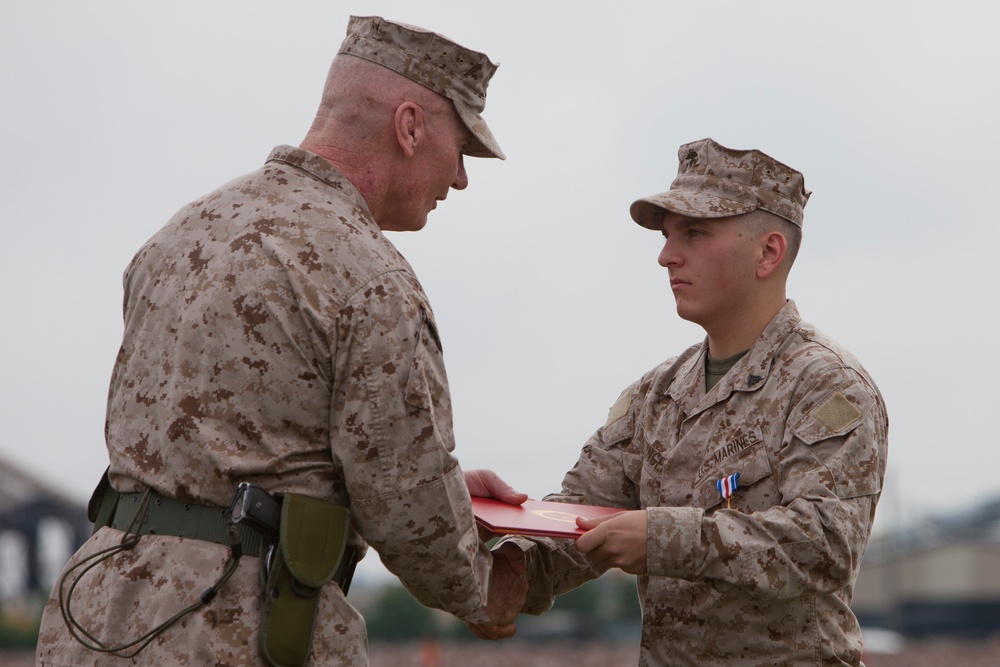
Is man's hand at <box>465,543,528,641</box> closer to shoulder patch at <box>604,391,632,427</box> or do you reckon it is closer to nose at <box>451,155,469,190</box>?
shoulder patch at <box>604,391,632,427</box>

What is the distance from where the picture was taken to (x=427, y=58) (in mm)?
4285

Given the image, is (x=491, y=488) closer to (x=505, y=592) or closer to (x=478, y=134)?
(x=505, y=592)

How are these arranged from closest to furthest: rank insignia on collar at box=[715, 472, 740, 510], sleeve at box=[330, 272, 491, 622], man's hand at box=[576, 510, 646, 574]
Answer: sleeve at box=[330, 272, 491, 622] → man's hand at box=[576, 510, 646, 574] → rank insignia on collar at box=[715, 472, 740, 510]

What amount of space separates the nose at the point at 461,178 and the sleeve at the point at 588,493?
1349 millimetres

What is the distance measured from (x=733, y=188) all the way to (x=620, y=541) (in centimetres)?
145

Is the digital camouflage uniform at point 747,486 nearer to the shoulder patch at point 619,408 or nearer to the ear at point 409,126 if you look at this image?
the shoulder patch at point 619,408

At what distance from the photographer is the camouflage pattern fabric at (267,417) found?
3652 millimetres

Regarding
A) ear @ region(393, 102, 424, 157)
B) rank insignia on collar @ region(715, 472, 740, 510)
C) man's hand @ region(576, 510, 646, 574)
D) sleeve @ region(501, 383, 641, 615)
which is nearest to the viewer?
ear @ region(393, 102, 424, 157)

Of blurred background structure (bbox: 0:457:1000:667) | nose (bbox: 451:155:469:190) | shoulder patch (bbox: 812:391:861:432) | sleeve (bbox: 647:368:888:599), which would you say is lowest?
blurred background structure (bbox: 0:457:1000:667)

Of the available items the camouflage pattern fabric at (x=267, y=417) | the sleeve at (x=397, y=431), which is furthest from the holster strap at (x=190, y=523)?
the sleeve at (x=397, y=431)

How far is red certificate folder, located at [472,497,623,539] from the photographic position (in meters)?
4.30

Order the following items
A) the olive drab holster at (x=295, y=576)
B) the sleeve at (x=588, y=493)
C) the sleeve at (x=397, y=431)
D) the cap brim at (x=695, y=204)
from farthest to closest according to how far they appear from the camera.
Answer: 1. the sleeve at (x=588, y=493)
2. the cap brim at (x=695, y=204)
3. the sleeve at (x=397, y=431)
4. the olive drab holster at (x=295, y=576)

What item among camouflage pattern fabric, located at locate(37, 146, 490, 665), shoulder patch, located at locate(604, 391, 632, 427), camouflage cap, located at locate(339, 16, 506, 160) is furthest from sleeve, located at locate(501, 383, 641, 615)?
camouflage cap, located at locate(339, 16, 506, 160)

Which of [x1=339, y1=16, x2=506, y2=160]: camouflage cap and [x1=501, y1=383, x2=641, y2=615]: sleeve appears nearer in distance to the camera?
[x1=339, y1=16, x2=506, y2=160]: camouflage cap
